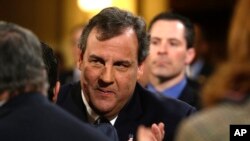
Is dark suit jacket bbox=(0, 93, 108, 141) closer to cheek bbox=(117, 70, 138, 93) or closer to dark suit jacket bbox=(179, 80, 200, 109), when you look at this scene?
cheek bbox=(117, 70, 138, 93)

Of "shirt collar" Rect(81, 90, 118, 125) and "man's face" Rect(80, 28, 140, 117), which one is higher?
"man's face" Rect(80, 28, 140, 117)

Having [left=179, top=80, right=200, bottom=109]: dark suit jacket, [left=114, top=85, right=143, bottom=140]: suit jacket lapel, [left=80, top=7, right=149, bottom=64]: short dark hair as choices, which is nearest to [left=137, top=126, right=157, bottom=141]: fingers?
[left=114, top=85, right=143, bottom=140]: suit jacket lapel

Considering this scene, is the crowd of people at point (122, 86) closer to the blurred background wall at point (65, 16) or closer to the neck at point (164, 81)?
the neck at point (164, 81)

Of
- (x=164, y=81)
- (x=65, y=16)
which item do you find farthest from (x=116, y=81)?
(x=65, y=16)

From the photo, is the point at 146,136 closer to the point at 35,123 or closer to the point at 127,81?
the point at 127,81

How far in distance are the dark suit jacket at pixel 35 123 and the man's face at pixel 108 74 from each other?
36.0 inches

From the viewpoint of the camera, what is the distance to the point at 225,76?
169cm

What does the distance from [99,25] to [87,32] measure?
83 millimetres

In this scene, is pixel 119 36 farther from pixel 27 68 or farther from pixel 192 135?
pixel 192 135

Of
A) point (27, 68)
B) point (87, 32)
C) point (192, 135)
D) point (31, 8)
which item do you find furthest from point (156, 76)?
point (31, 8)

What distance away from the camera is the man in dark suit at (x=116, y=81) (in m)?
3.06

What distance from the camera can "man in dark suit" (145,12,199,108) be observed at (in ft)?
15.7

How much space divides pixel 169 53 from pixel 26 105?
2.91 m

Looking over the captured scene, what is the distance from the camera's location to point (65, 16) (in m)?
10.3
